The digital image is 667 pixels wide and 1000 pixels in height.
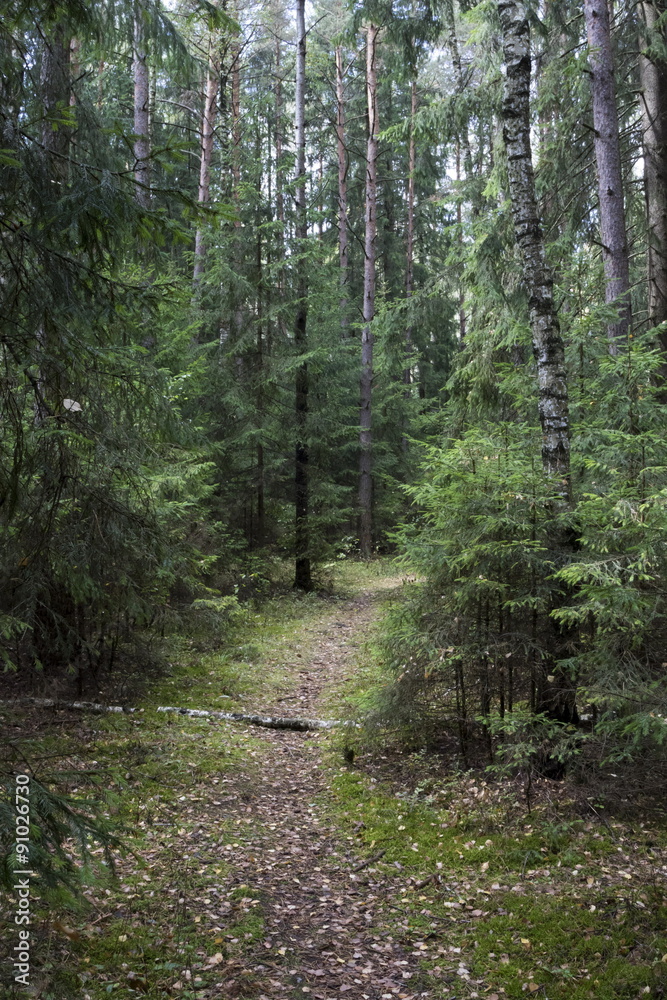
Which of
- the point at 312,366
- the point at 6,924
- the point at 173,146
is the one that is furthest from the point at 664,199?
the point at 6,924

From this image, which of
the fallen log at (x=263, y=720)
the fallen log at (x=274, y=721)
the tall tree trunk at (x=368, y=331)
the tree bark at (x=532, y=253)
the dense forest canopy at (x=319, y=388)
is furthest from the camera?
the tall tree trunk at (x=368, y=331)

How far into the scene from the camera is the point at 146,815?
17.5ft

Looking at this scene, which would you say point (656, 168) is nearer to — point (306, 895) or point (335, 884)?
point (335, 884)

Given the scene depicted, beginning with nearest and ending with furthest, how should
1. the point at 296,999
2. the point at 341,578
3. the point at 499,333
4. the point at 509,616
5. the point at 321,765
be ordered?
the point at 296,999
the point at 509,616
the point at 321,765
the point at 499,333
the point at 341,578

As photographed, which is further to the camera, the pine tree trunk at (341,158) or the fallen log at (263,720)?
the pine tree trunk at (341,158)

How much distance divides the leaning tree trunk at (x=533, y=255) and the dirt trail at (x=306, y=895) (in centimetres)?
351

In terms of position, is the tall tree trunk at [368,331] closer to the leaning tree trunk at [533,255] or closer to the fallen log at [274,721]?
the fallen log at [274,721]

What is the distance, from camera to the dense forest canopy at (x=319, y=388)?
385 cm

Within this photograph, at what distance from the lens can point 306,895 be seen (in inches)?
181

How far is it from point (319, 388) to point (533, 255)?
349 inches

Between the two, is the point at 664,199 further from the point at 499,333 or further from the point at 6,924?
the point at 6,924

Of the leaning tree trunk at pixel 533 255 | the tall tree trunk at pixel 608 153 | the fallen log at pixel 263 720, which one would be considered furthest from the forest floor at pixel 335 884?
the tall tree trunk at pixel 608 153

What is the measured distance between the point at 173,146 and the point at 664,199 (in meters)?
9.09

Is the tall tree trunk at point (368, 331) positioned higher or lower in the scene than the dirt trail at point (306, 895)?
higher
